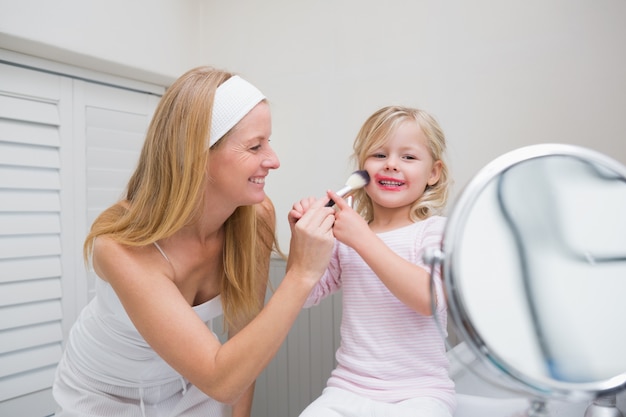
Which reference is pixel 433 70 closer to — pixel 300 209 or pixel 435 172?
pixel 435 172

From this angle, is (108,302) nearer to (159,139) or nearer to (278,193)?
(159,139)

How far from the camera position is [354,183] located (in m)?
0.95

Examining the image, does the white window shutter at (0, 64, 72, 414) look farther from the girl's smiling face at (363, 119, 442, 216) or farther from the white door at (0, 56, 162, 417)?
the girl's smiling face at (363, 119, 442, 216)

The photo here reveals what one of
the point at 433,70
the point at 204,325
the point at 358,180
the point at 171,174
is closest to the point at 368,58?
the point at 433,70

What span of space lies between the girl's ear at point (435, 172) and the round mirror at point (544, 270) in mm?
596

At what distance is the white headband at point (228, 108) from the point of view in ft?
3.05

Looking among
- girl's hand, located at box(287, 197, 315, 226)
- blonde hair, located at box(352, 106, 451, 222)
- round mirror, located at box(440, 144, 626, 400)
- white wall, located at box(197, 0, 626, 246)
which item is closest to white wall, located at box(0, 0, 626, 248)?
white wall, located at box(197, 0, 626, 246)

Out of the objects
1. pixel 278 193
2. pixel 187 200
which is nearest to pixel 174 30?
pixel 278 193

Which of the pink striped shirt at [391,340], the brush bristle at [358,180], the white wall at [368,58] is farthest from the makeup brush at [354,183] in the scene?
the white wall at [368,58]

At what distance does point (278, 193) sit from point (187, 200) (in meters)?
0.81

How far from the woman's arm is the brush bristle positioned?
8 centimetres

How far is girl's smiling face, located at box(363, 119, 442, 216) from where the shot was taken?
3.29ft

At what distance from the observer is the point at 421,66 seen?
142cm

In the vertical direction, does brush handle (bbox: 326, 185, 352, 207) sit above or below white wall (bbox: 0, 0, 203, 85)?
below
